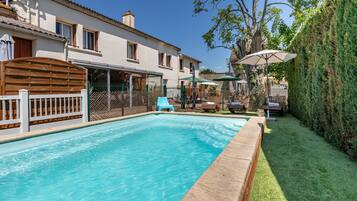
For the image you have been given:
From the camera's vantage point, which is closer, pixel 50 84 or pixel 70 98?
pixel 50 84

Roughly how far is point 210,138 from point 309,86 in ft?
13.7

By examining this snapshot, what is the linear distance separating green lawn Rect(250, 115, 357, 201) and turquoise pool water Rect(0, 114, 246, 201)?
1.29 metres

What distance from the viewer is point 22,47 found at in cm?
886

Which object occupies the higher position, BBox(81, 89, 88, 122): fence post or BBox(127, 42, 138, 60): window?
BBox(127, 42, 138, 60): window

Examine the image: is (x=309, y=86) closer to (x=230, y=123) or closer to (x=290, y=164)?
(x=230, y=123)

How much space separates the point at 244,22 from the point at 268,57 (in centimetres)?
844

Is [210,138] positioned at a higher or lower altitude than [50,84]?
lower

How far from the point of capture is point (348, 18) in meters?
4.27

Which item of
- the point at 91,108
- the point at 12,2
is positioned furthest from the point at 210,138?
the point at 12,2

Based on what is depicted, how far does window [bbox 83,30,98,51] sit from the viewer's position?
1297cm

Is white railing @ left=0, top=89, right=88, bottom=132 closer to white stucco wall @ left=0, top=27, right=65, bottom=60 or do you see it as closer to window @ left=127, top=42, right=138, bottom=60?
white stucco wall @ left=0, top=27, right=65, bottom=60

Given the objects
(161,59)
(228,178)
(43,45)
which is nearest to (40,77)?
(43,45)

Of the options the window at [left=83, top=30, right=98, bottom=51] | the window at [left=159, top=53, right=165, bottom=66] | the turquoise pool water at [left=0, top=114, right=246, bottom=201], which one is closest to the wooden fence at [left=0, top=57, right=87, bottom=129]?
the turquoise pool water at [left=0, top=114, right=246, bottom=201]

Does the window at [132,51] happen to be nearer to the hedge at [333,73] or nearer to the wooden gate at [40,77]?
the wooden gate at [40,77]
